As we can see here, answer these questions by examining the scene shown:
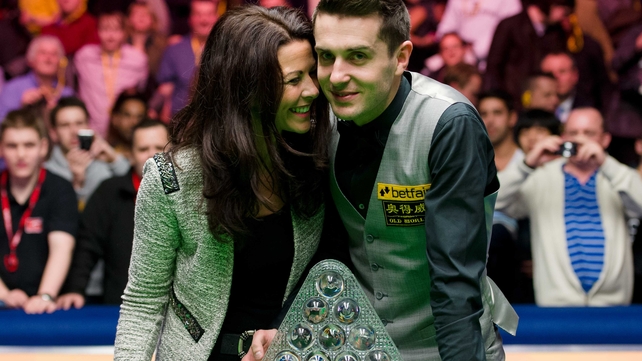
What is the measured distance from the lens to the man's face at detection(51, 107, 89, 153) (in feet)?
13.5

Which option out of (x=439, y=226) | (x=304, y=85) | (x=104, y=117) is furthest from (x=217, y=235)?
(x=104, y=117)

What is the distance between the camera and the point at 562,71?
4.22 meters

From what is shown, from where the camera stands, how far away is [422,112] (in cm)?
158

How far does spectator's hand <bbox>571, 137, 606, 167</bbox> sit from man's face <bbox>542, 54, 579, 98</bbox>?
694mm

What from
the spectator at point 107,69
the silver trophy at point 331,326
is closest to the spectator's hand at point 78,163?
the spectator at point 107,69

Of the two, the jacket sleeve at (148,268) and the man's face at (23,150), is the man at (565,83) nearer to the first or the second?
the man's face at (23,150)

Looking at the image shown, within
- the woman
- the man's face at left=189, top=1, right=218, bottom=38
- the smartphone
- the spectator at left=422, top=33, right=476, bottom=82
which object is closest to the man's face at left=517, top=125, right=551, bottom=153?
the spectator at left=422, top=33, right=476, bottom=82

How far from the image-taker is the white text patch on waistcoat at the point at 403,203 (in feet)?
5.09

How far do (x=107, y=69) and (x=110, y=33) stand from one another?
0.21 metres

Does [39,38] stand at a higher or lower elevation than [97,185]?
higher

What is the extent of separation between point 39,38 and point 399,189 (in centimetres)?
353

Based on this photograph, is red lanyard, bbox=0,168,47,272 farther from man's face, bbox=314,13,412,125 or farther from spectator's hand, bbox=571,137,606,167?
man's face, bbox=314,13,412,125

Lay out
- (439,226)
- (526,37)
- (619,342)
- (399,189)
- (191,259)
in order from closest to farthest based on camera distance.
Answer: (439,226), (399,189), (191,259), (619,342), (526,37)

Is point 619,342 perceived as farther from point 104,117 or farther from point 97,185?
point 104,117
